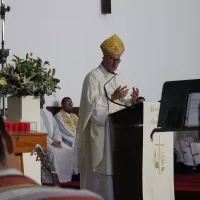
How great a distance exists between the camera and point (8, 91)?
524 cm

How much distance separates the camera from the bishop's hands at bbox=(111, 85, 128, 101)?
499 centimetres

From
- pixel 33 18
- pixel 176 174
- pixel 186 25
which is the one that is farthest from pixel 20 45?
pixel 186 25

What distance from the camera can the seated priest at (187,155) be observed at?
32.0 feet

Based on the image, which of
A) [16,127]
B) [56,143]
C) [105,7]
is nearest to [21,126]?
[16,127]

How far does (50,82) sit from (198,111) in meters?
2.08

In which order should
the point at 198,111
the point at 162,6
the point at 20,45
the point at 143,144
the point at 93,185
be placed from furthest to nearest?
the point at 162,6
the point at 20,45
the point at 93,185
the point at 143,144
the point at 198,111

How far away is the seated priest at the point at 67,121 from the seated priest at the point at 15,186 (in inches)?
336

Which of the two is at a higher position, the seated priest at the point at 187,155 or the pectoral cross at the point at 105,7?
the pectoral cross at the point at 105,7

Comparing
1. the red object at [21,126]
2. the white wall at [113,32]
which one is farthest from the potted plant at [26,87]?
the white wall at [113,32]

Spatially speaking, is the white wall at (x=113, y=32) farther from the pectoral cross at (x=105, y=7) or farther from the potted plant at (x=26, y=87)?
the potted plant at (x=26, y=87)

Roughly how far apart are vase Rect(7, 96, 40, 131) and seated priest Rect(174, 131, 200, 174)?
4819 millimetres

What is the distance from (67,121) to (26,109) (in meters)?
4.56

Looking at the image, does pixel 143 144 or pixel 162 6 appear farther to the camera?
pixel 162 6

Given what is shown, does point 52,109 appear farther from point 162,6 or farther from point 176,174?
point 162,6
